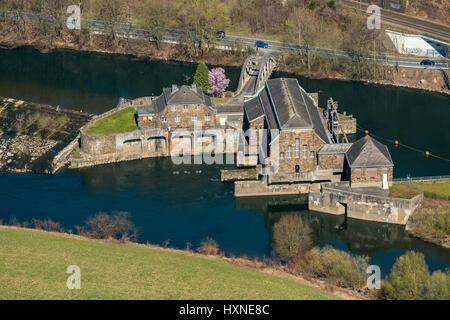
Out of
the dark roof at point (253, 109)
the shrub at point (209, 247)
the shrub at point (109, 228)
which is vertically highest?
the dark roof at point (253, 109)

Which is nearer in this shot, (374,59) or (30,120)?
(30,120)

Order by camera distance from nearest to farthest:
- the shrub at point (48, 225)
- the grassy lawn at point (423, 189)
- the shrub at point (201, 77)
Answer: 1. the shrub at point (48, 225)
2. the grassy lawn at point (423, 189)
3. the shrub at point (201, 77)

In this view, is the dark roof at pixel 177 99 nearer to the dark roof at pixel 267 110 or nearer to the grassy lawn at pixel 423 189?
the dark roof at pixel 267 110

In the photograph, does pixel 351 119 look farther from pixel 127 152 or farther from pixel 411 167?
pixel 127 152

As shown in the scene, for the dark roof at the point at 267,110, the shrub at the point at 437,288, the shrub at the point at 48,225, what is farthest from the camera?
the dark roof at the point at 267,110

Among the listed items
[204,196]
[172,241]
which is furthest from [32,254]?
[204,196]

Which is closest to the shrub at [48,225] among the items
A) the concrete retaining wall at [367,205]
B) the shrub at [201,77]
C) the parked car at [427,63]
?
the concrete retaining wall at [367,205]

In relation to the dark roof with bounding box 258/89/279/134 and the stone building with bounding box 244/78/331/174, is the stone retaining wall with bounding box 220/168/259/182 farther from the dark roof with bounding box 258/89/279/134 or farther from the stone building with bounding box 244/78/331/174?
the dark roof with bounding box 258/89/279/134
